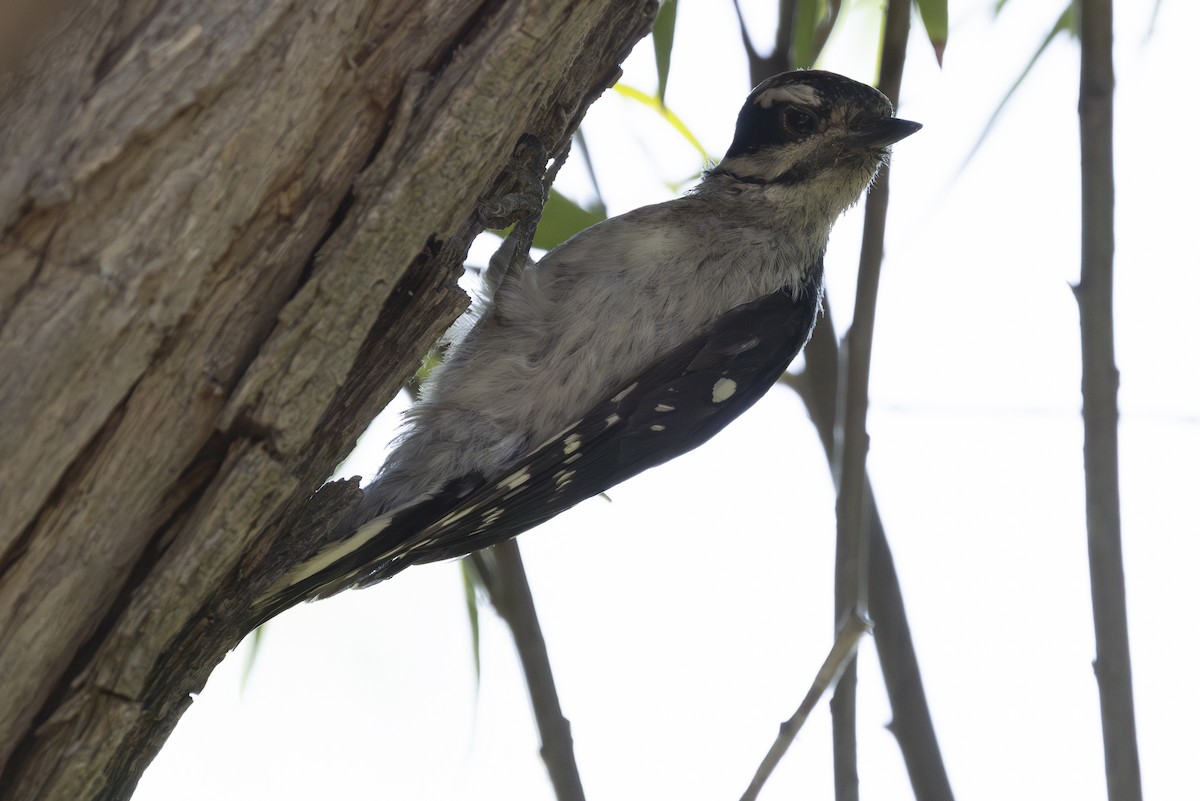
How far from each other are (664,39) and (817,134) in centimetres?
57

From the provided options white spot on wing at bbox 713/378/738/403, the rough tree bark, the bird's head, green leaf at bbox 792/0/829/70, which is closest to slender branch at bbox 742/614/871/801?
the rough tree bark

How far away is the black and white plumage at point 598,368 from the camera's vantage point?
102 inches

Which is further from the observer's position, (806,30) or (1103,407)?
(806,30)

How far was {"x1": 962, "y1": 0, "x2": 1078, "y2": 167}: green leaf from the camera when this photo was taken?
2.86 meters

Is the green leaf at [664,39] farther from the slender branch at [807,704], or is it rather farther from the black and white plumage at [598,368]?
the slender branch at [807,704]

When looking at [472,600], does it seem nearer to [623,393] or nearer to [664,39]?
[623,393]

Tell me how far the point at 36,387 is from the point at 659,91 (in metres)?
1.77

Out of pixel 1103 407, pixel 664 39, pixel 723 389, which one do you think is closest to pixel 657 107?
pixel 664 39

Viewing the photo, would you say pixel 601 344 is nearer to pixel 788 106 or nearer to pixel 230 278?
pixel 788 106

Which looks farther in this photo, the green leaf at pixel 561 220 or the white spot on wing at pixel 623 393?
the green leaf at pixel 561 220

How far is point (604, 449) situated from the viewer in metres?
2.66

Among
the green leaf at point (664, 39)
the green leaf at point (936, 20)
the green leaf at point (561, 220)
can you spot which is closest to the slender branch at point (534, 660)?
the green leaf at point (561, 220)

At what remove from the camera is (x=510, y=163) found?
2.09 m

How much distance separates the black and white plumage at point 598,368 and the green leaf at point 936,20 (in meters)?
0.36
